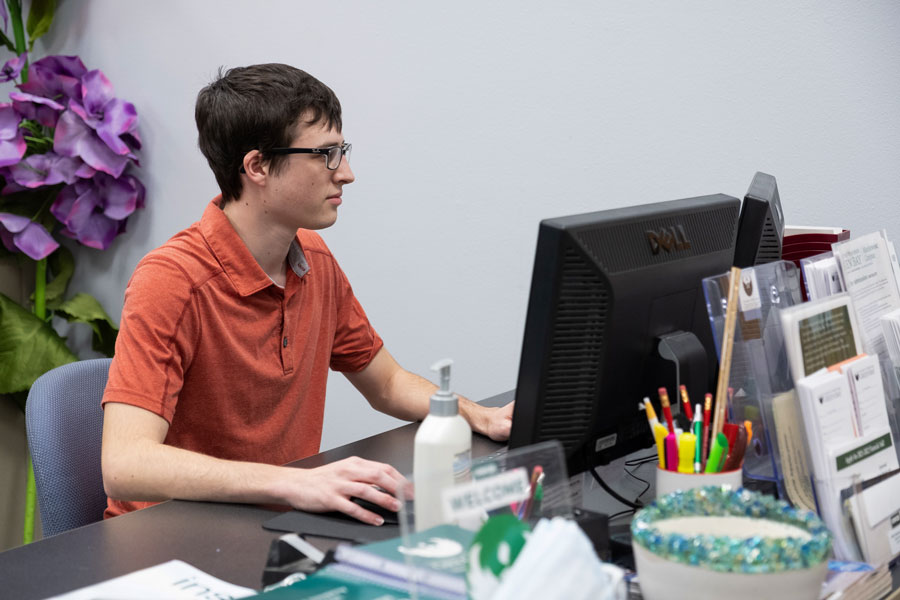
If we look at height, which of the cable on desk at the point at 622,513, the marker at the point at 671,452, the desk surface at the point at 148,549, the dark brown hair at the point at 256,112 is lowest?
the cable on desk at the point at 622,513

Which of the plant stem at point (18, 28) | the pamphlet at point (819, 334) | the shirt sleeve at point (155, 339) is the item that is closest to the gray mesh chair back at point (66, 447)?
the shirt sleeve at point (155, 339)

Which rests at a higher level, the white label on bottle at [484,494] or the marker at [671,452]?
the white label on bottle at [484,494]

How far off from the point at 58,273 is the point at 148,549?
226 cm

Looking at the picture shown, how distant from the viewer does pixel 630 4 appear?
7.17 feet

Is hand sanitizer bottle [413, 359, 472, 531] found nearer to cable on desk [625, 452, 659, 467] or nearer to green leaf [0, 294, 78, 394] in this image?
cable on desk [625, 452, 659, 467]

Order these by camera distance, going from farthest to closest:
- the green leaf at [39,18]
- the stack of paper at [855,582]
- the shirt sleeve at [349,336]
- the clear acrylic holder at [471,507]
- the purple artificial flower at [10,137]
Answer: the green leaf at [39,18], the purple artificial flower at [10,137], the shirt sleeve at [349,336], the stack of paper at [855,582], the clear acrylic holder at [471,507]

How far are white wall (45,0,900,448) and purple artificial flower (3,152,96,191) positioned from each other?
0.74 ft

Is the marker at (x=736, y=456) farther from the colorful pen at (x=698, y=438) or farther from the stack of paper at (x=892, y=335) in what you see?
the stack of paper at (x=892, y=335)

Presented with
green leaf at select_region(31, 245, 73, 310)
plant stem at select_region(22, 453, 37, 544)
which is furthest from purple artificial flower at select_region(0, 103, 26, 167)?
plant stem at select_region(22, 453, 37, 544)

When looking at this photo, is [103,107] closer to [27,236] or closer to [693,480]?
[27,236]

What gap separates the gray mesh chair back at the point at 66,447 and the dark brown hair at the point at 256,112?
46cm

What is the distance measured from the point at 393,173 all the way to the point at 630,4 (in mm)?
777

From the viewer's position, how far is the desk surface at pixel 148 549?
39.9 inches

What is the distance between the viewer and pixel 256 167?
69.1 inches
